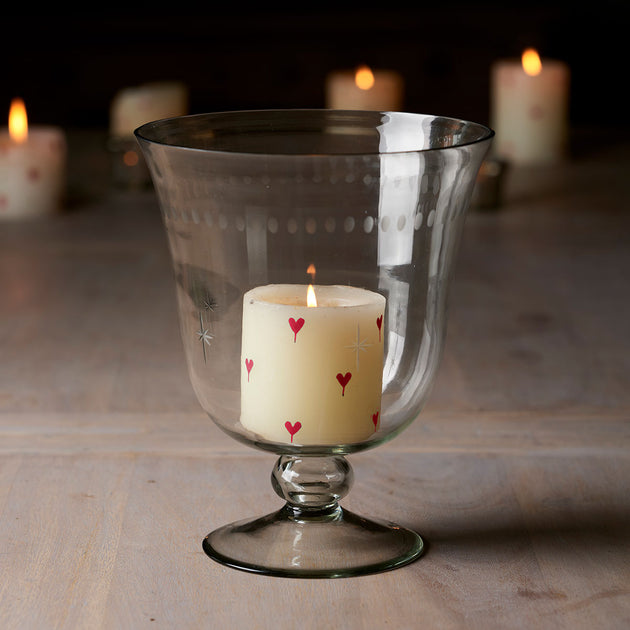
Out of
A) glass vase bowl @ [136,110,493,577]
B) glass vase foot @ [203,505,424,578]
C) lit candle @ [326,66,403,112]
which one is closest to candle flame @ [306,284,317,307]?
glass vase bowl @ [136,110,493,577]

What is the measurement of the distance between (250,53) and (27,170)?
90 centimetres

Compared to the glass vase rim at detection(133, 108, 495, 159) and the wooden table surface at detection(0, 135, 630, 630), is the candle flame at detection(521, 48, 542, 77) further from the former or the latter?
the glass vase rim at detection(133, 108, 495, 159)

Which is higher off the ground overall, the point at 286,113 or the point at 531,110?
the point at 286,113

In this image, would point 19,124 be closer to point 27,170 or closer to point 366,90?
point 27,170

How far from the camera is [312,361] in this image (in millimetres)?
478

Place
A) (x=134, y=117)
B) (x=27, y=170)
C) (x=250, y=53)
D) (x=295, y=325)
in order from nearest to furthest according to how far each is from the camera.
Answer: (x=295, y=325), (x=27, y=170), (x=134, y=117), (x=250, y=53)

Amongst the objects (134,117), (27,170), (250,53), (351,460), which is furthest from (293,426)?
(250,53)

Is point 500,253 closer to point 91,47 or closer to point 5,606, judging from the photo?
point 5,606

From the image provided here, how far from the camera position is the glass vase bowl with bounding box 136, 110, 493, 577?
0.46 m

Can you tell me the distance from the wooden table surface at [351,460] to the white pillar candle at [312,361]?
70mm

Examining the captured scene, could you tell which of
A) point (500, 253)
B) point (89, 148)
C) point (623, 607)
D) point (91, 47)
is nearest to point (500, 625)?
point (623, 607)

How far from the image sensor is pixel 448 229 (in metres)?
0.50

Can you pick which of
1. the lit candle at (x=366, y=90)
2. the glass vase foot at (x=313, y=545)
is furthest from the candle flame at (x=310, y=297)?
the lit candle at (x=366, y=90)

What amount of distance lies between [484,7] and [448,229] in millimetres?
1836
